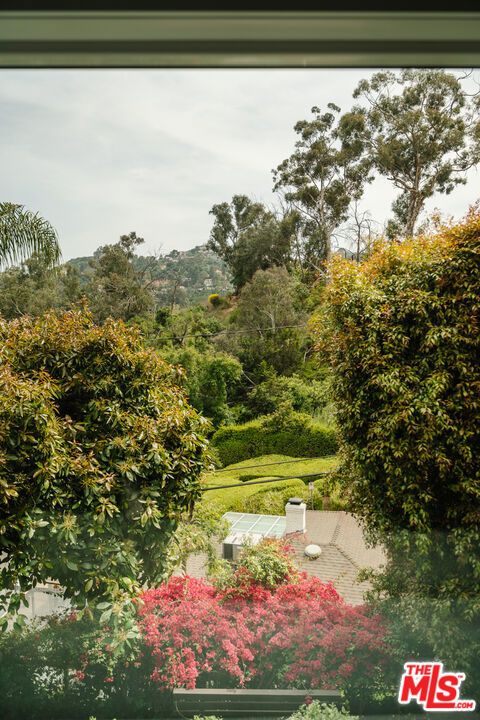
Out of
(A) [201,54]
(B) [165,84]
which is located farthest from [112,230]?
(A) [201,54]

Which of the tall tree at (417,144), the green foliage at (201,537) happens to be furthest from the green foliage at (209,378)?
the tall tree at (417,144)

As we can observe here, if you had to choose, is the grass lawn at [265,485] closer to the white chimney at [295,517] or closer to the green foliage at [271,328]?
the white chimney at [295,517]

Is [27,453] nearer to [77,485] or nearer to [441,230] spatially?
A: [77,485]

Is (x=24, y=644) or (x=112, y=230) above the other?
(x=112, y=230)

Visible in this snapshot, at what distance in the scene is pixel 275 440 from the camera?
181 centimetres

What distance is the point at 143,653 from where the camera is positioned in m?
1.70

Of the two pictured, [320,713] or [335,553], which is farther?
[335,553]

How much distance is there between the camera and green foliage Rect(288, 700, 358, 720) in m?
1.62

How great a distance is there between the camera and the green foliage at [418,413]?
5.50ft

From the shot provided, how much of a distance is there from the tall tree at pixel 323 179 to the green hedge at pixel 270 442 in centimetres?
58

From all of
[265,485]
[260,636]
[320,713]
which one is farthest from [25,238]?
[320,713]

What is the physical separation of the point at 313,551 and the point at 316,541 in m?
0.04

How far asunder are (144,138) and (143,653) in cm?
165

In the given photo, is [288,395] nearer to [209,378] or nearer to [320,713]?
[209,378]
